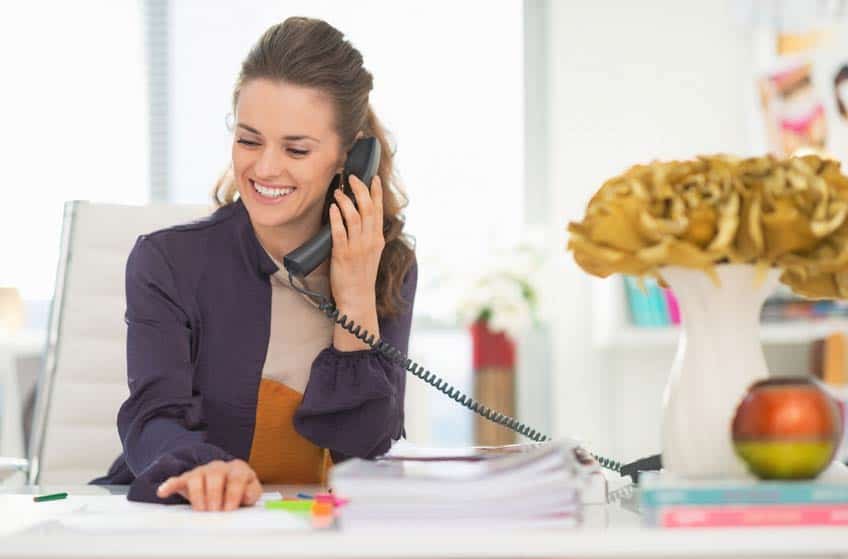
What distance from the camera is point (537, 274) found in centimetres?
433

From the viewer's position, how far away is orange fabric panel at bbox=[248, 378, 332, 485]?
5.30 feet

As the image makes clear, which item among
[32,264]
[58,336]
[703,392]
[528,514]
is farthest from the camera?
[32,264]

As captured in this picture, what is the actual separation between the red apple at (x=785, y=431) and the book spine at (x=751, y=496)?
34mm

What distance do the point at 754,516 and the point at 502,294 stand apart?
Answer: 124 inches

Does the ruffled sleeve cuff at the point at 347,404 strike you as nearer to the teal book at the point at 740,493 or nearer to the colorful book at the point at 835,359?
the teal book at the point at 740,493

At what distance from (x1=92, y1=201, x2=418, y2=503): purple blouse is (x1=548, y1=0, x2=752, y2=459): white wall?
2703mm

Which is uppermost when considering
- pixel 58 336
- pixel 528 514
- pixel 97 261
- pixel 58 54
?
pixel 58 54

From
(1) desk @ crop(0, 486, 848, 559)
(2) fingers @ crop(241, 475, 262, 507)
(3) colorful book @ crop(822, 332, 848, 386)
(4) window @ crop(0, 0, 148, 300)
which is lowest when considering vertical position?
(1) desk @ crop(0, 486, 848, 559)

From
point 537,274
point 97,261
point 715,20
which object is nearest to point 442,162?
point 537,274

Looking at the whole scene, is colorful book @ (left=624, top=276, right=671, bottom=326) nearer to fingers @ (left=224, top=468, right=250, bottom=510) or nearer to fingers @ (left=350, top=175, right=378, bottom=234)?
fingers @ (left=350, top=175, right=378, bottom=234)

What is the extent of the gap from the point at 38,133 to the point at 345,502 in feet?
12.1

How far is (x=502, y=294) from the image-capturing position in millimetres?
4031

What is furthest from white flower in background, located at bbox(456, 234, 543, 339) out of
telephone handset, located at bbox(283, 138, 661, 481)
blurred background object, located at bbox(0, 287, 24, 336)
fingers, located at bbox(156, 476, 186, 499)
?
fingers, located at bbox(156, 476, 186, 499)

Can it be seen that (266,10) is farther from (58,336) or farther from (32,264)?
(58,336)
